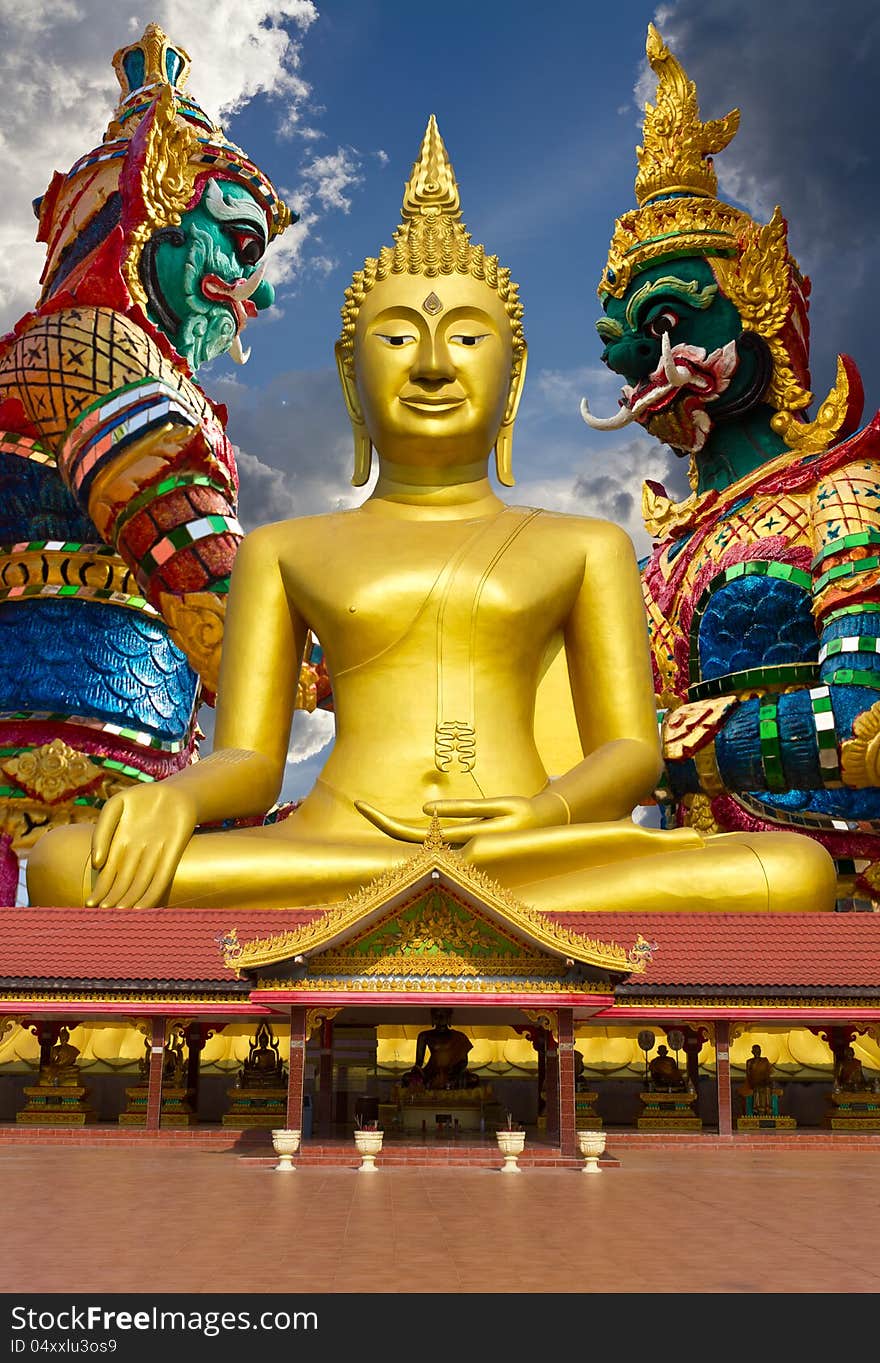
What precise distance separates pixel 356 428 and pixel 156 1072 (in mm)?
7077

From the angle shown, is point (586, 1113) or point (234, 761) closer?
point (586, 1113)

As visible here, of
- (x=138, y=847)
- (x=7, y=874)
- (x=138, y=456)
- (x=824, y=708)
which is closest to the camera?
(x=138, y=847)

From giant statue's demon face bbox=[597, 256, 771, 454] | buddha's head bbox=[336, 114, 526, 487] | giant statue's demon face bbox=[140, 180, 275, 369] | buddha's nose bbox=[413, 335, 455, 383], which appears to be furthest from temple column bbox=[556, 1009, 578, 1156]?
giant statue's demon face bbox=[140, 180, 275, 369]

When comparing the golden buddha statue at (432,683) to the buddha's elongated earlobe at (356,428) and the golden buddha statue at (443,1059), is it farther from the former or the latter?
the golden buddha statue at (443,1059)

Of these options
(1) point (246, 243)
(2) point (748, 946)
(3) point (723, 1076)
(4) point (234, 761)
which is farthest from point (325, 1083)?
(1) point (246, 243)

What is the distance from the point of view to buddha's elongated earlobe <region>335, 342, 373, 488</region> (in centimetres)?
1500

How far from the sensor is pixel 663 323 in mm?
20547

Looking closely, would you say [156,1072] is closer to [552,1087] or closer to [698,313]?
[552,1087]

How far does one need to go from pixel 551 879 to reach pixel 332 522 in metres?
4.50

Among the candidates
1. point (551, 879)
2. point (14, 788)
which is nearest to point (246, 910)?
point (551, 879)

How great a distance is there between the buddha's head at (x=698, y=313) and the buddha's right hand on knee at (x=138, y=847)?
1147 cm

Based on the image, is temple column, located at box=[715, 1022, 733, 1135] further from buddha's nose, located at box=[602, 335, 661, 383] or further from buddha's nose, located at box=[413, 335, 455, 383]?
buddha's nose, located at box=[602, 335, 661, 383]

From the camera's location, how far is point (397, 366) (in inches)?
555
